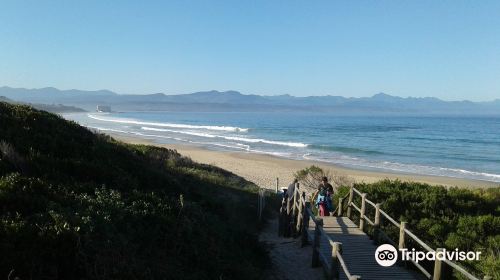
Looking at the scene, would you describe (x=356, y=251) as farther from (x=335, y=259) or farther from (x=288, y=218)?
(x=288, y=218)

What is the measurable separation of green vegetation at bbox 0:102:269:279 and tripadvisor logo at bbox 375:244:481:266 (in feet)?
6.97

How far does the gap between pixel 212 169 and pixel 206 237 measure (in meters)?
14.0

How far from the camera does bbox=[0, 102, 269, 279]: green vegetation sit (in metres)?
4.29

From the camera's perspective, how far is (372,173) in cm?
2962

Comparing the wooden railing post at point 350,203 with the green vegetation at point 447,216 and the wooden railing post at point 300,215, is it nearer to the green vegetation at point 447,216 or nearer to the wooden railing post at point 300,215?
the green vegetation at point 447,216

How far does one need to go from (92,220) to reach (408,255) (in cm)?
508

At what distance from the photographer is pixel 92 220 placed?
16.2 ft

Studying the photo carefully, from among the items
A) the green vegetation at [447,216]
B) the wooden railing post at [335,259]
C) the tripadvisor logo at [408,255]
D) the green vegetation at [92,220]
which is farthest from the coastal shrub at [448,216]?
the green vegetation at [92,220]

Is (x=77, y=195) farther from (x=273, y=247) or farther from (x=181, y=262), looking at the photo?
(x=273, y=247)

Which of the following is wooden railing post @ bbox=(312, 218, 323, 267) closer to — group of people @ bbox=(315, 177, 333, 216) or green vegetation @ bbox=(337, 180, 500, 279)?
green vegetation @ bbox=(337, 180, 500, 279)

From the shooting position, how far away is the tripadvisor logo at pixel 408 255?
7.48 meters

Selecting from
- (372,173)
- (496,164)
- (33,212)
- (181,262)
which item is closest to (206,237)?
(181,262)

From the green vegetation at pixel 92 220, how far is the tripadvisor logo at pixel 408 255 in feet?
6.97

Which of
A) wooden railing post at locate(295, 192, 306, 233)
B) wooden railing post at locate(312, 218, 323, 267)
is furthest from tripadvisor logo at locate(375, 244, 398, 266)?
wooden railing post at locate(295, 192, 306, 233)
